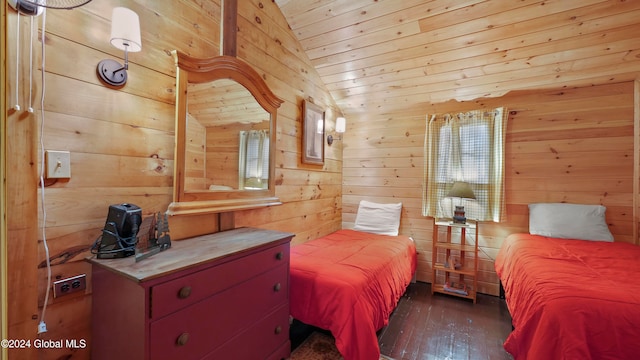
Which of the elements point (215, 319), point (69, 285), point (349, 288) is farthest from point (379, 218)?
point (69, 285)

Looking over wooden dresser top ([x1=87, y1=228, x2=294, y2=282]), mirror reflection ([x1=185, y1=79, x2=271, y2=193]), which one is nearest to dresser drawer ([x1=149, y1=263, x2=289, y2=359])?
wooden dresser top ([x1=87, y1=228, x2=294, y2=282])

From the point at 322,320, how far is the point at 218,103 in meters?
1.51

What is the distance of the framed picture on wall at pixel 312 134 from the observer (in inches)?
103

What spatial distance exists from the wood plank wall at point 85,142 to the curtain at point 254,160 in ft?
1.28

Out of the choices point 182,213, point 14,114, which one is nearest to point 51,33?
point 14,114

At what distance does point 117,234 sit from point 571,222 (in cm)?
335

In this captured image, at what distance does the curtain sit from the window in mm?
1868

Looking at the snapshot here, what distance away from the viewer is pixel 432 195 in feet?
9.91

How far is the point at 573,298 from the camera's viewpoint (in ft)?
4.10

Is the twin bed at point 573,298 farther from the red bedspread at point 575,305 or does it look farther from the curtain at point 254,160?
the curtain at point 254,160

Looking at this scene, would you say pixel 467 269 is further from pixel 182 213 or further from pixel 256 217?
pixel 182 213

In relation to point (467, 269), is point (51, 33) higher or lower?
higher

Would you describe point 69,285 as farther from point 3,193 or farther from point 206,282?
point 206,282

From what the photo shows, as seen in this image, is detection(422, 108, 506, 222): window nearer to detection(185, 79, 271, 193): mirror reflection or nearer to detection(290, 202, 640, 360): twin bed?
detection(290, 202, 640, 360): twin bed
